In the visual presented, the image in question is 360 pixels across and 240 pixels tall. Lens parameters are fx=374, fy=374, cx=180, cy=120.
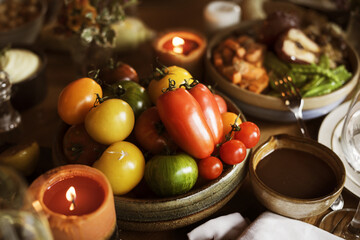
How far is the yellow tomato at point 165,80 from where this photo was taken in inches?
36.0

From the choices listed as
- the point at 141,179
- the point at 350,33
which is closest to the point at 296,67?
the point at 350,33

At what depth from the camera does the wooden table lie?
0.92 m

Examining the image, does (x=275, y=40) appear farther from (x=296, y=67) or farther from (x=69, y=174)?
(x=69, y=174)

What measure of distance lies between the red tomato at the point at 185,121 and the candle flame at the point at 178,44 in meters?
0.42

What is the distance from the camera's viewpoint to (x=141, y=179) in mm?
840

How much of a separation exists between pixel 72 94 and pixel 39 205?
31 cm

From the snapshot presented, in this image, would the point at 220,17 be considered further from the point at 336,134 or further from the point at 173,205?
the point at 173,205

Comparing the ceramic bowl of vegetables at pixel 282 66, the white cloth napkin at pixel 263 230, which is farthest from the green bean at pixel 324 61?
the white cloth napkin at pixel 263 230

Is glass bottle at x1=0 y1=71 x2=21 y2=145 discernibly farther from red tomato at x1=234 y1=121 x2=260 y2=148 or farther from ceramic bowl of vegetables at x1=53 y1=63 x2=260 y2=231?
red tomato at x1=234 y1=121 x2=260 y2=148

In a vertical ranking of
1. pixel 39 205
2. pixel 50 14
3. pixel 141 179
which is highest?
pixel 39 205

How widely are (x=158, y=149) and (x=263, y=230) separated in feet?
0.96

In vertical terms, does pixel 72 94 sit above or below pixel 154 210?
above

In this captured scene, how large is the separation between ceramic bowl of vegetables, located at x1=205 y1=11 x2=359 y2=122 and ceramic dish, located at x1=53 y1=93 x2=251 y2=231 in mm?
360

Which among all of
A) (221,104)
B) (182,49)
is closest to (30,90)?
(182,49)
